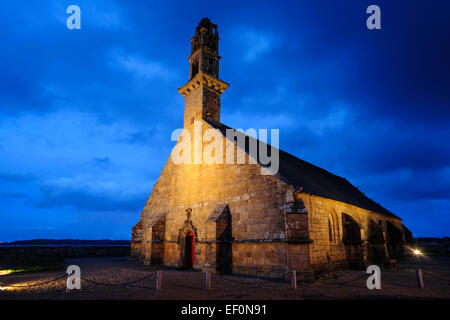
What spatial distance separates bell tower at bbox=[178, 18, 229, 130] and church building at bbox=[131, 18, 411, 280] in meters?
0.09

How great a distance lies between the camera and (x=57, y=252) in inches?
949

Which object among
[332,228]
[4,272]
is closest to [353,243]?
[332,228]

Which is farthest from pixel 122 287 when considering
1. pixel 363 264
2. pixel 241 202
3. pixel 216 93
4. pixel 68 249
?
pixel 68 249

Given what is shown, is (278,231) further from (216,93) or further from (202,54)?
(202,54)

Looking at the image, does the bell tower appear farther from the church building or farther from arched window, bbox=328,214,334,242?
arched window, bbox=328,214,334,242

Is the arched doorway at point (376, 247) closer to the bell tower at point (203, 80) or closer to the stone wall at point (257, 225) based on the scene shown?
the stone wall at point (257, 225)

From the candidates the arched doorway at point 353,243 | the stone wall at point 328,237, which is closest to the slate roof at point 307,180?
the stone wall at point 328,237

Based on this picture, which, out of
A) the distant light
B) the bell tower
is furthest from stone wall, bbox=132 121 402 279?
the distant light

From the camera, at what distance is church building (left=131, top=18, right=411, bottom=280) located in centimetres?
1204

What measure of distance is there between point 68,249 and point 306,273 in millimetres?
24650

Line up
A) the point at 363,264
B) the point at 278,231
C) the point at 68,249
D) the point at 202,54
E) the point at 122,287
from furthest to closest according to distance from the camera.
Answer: the point at 68,249 < the point at 202,54 < the point at 363,264 < the point at 278,231 < the point at 122,287

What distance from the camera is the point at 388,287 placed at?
9977 mm

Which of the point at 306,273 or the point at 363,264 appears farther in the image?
the point at 363,264
